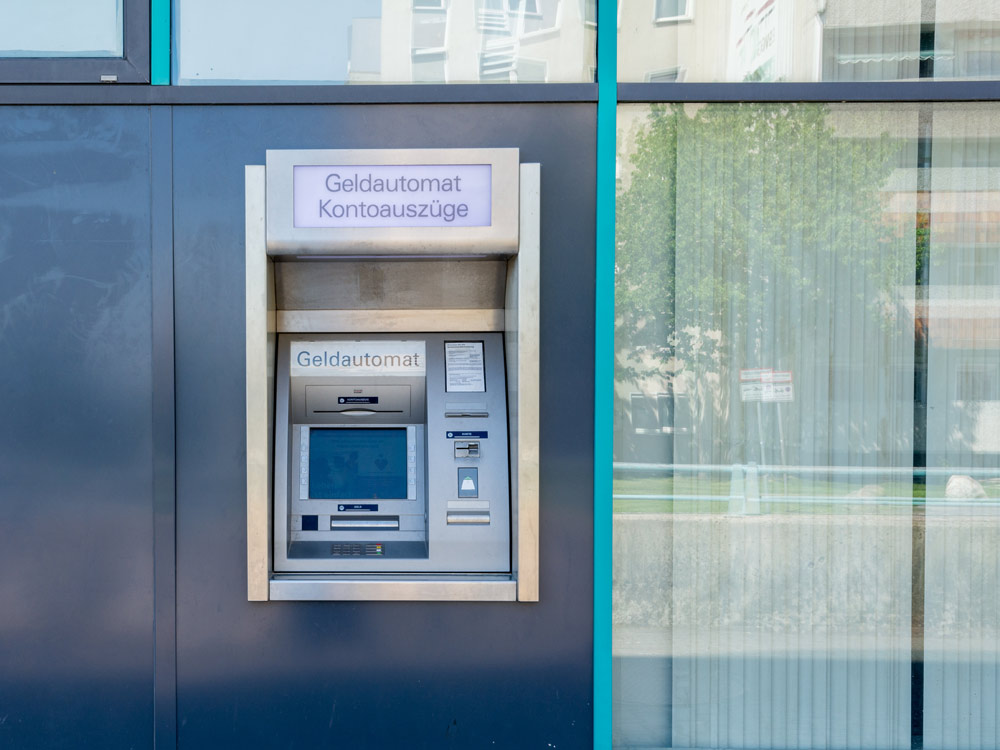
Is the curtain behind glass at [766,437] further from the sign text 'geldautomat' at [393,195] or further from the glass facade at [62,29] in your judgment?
the glass facade at [62,29]

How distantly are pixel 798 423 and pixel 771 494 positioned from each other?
0.29m

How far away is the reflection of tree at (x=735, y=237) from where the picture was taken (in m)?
3.01

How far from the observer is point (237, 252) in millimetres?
2912

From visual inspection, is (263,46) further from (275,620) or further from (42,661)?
(42,661)

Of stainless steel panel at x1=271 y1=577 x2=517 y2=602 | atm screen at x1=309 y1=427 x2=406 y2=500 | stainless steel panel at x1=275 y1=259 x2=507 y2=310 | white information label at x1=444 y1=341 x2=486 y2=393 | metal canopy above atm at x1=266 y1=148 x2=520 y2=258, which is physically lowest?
stainless steel panel at x1=271 y1=577 x2=517 y2=602

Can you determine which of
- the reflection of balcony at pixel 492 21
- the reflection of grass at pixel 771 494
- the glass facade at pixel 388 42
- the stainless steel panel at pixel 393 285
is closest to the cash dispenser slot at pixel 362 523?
the stainless steel panel at pixel 393 285

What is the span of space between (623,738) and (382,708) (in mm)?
907

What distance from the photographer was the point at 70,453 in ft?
9.64

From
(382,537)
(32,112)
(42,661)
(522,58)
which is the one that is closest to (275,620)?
(382,537)

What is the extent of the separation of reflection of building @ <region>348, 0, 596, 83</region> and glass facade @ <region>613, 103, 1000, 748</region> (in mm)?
542

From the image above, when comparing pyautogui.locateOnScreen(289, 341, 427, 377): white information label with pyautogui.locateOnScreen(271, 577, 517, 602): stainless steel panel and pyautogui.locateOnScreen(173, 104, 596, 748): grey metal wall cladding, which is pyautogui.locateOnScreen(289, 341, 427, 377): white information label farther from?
pyautogui.locateOnScreen(271, 577, 517, 602): stainless steel panel

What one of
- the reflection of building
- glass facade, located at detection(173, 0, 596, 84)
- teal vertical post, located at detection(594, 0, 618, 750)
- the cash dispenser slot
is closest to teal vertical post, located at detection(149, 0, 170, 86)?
glass facade, located at detection(173, 0, 596, 84)

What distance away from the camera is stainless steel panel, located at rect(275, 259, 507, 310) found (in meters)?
3.04

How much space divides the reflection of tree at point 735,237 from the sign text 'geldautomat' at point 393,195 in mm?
578
